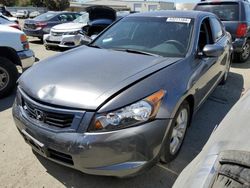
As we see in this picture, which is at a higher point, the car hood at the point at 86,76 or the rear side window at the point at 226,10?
the car hood at the point at 86,76

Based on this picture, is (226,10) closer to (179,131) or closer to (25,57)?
(25,57)

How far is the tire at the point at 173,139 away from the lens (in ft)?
8.45

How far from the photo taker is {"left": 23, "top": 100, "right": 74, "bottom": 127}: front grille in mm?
2309

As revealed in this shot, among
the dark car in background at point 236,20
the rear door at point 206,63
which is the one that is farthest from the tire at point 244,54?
the rear door at point 206,63

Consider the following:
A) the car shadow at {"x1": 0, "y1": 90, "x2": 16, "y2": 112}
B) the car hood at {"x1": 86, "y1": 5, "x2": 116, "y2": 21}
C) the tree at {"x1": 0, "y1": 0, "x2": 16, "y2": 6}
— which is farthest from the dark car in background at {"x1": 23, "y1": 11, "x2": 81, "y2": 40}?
the tree at {"x1": 0, "y1": 0, "x2": 16, "y2": 6}

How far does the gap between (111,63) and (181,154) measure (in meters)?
1.32

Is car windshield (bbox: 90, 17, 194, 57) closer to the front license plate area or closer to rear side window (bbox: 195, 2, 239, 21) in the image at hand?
the front license plate area

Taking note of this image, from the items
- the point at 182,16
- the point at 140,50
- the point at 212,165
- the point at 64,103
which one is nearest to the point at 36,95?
the point at 64,103

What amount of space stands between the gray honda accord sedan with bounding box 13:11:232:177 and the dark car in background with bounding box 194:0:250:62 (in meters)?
4.69

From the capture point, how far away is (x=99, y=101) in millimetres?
2289

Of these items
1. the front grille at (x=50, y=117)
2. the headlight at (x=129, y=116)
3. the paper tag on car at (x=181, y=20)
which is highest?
the paper tag on car at (x=181, y=20)

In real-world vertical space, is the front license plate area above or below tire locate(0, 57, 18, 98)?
above

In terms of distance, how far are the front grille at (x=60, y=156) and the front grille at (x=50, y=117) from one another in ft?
0.79

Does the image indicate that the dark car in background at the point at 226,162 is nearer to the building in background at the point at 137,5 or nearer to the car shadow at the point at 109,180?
the car shadow at the point at 109,180
